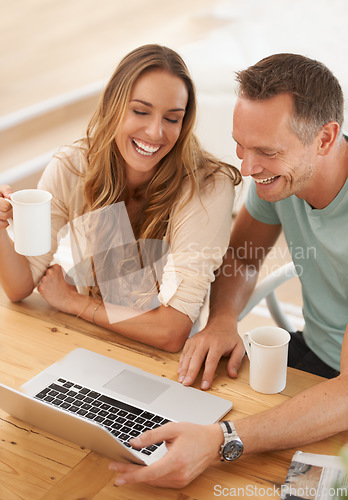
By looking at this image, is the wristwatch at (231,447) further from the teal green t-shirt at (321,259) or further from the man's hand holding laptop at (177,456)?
the teal green t-shirt at (321,259)

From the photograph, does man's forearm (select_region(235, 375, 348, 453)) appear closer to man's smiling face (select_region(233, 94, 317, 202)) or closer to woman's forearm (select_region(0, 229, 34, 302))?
man's smiling face (select_region(233, 94, 317, 202))

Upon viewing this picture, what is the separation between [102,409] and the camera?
3.61 ft

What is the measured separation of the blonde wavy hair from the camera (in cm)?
142

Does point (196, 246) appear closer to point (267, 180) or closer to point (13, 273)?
point (267, 180)

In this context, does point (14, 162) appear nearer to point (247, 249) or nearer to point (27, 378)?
point (247, 249)

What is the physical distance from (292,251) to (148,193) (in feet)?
1.28

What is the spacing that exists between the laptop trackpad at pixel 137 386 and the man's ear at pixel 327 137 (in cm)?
60

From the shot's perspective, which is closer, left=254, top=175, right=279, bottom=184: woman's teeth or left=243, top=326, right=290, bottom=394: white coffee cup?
left=243, top=326, right=290, bottom=394: white coffee cup

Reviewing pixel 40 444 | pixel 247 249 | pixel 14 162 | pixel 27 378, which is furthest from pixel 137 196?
pixel 14 162

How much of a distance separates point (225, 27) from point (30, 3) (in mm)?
995

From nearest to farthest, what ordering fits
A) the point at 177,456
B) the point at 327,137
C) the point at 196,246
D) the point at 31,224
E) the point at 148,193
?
the point at 177,456
the point at 31,224
the point at 327,137
the point at 196,246
the point at 148,193

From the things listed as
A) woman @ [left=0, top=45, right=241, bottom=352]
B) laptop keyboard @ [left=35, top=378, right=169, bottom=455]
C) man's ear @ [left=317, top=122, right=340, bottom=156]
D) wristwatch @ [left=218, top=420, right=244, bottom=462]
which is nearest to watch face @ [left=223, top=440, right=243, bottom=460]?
wristwatch @ [left=218, top=420, right=244, bottom=462]

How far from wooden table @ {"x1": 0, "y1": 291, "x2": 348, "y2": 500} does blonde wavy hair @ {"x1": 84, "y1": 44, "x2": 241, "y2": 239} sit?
1.18 feet

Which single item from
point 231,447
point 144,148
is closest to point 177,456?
point 231,447
